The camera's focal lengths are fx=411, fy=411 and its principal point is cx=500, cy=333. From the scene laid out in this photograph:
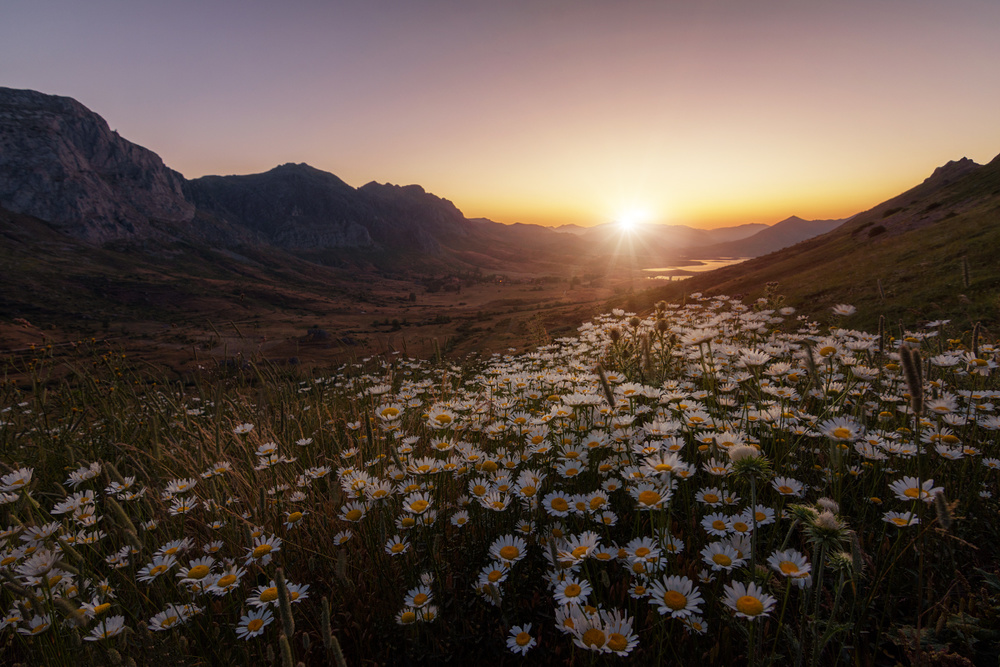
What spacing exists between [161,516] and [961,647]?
14.5 feet

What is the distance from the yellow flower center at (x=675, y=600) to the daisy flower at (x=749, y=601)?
15 cm

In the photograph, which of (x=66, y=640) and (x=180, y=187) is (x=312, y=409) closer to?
(x=66, y=640)

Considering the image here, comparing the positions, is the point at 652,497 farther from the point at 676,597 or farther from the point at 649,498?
the point at 676,597

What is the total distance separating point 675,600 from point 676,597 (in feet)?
0.04

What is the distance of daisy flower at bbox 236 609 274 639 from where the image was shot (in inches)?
71.7

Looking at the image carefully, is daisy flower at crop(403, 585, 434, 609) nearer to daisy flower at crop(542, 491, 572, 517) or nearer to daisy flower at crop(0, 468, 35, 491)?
daisy flower at crop(542, 491, 572, 517)

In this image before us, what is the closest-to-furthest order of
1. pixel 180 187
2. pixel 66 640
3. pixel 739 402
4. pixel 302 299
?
pixel 66 640 → pixel 739 402 → pixel 302 299 → pixel 180 187

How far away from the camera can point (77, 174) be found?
364 feet

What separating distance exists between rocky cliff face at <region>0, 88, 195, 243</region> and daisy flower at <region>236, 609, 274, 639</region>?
5661 inches

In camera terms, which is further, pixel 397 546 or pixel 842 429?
pixel 842 429

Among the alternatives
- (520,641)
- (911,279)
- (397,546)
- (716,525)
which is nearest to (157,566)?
(397,546)

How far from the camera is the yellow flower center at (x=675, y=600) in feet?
5.12

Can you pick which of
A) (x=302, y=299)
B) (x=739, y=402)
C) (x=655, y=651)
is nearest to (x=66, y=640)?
(x=655, y=651)

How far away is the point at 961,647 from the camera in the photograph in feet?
5.53
